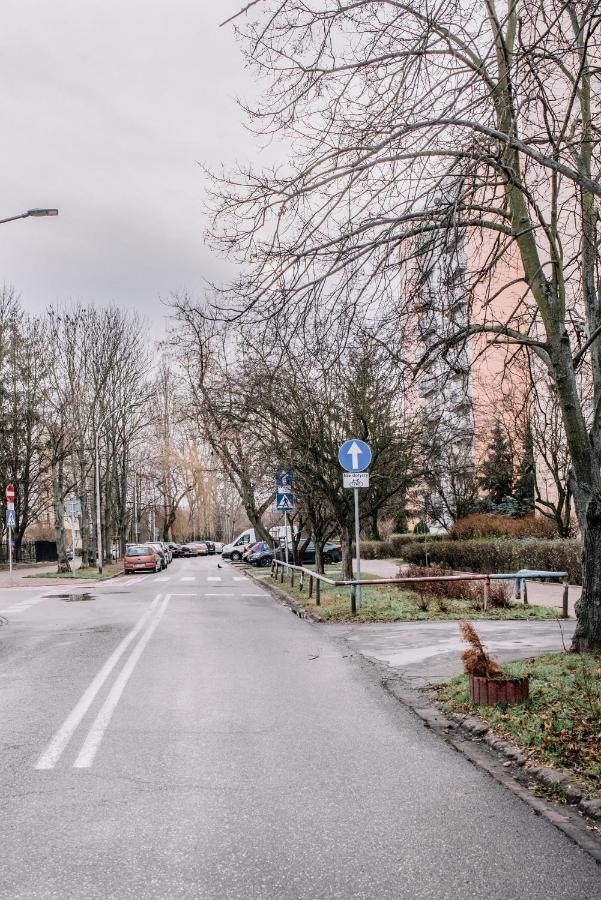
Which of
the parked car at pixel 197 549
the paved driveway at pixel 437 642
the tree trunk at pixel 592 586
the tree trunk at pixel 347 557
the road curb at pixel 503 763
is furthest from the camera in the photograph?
the parked car at pixel 197 549

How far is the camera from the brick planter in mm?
7488

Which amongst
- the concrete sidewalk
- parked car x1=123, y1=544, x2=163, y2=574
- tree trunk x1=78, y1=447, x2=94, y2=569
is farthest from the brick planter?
parked car x1=123, y1=544, x2=163, y2=574

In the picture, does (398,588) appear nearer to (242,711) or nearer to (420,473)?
(420,473)

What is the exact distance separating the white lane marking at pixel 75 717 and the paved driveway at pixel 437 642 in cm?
335

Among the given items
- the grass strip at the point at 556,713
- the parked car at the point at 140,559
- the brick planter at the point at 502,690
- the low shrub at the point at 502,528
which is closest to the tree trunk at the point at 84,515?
the parked car at the point at 140,559

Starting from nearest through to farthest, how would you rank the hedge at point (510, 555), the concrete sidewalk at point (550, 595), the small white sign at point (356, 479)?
the small white sign at point (356, 479) → the concrete sidewalk at point (550, 595) → the hedge at point (510, 555)

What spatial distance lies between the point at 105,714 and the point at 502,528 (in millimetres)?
28303

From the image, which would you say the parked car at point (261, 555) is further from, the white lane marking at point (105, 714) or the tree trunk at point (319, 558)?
the white lane marking at point (105, 714)

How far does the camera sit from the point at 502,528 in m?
34.2

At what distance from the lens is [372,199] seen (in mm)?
7629

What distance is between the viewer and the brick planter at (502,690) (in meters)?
7.49

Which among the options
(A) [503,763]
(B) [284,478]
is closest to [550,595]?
(B) [284,478]

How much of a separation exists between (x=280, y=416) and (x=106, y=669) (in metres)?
13.6

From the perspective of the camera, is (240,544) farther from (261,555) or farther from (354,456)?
(354,456)
